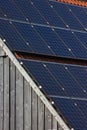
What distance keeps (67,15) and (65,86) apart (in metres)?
5.62

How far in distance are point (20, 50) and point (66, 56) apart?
1.92 metres

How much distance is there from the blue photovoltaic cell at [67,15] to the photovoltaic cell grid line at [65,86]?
342 centimetres

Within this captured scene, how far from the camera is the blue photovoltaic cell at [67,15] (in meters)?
23.7

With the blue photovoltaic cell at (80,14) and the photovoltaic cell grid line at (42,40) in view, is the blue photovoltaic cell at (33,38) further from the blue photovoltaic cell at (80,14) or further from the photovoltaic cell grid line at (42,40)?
the blue photovoltaic cell at (80,14)

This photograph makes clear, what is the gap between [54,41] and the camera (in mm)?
21641

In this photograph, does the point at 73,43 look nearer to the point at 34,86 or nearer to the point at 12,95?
the point at 12,95

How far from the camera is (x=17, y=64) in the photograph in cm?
1931

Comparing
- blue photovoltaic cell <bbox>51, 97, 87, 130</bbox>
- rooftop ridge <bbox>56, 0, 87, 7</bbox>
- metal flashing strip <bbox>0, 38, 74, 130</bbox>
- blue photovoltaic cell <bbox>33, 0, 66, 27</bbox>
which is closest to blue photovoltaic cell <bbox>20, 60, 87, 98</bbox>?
metal flashing strip <bbox>0, 38, 74, 130</bbox>

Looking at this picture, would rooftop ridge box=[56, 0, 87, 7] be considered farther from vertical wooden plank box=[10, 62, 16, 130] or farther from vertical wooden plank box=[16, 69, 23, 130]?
vertical wooden plank box=[16, 69, 23, 130]

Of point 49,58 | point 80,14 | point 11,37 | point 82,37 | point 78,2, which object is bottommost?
point 49,58

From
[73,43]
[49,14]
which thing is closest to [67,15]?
[49,14]

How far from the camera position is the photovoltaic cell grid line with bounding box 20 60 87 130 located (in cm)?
1822

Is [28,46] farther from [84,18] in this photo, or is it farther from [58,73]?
[84,18]

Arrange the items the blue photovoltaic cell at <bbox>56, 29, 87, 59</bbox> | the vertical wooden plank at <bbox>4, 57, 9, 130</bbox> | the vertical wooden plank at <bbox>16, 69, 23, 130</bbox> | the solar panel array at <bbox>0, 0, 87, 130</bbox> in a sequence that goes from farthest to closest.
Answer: the blue photovoltaic cell at <bbox>56, 29, 87, 59</bbox>
the vertical wooden plank at <bbox>4, 57, 9, 130</bbox>
the vertical wooden plank at <bbox>16, 69, 23, 130</bbox>
the solar panel array at <bbox>0, 0, 87, 130</bbox>
